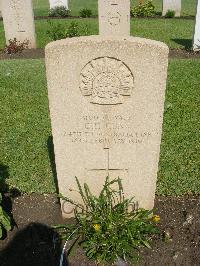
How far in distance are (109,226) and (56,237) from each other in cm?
64

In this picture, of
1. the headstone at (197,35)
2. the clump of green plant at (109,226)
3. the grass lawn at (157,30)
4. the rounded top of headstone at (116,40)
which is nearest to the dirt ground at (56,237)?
the clump of green plant at (109,226)

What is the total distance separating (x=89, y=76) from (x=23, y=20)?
9296 mm

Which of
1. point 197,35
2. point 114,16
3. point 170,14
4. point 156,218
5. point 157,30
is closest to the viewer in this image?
point 156,218

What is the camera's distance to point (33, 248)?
144 inches

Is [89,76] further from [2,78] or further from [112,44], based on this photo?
[2,78]

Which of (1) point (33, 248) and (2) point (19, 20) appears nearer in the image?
(1) point (33, 248)

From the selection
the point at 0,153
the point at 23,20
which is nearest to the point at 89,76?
the point at 0,153

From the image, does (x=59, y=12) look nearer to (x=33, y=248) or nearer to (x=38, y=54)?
(x=38, y=54)

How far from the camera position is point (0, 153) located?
5547 mm

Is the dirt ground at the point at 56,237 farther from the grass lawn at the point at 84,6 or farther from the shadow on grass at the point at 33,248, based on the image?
the grass lawn at the point at 84,6

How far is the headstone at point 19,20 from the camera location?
37.3 feet

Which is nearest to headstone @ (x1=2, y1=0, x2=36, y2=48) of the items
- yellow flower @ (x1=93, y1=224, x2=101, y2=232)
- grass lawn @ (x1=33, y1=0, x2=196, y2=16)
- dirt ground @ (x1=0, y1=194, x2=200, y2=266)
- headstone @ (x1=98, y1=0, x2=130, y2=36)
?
headstone @ (x1=98, y1=0, x2=130, y2=36)

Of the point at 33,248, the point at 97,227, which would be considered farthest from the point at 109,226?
the point at 33,248

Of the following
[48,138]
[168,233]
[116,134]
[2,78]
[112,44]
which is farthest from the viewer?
[2,78]
